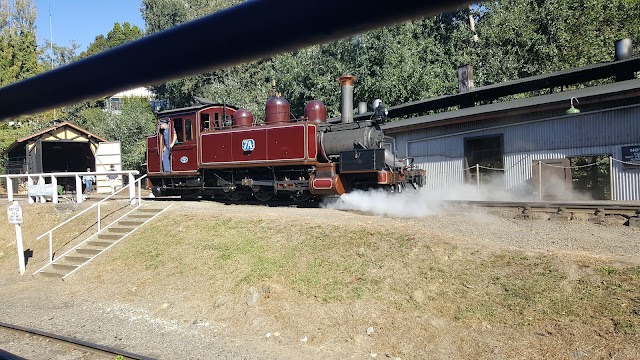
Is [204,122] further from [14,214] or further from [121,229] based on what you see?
[14,214]

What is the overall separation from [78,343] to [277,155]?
29.9ft

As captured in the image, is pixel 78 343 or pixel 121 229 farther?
pixel 121 229

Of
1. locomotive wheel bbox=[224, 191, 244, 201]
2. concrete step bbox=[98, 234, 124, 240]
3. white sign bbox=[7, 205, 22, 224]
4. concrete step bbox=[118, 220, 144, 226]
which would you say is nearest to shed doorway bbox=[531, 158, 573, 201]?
locomotive wheel bbox=[224, 191, 244, 201]

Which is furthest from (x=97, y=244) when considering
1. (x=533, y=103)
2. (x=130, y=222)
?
(x=533, y=103)

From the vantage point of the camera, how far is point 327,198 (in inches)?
629

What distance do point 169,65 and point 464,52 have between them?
110 feet

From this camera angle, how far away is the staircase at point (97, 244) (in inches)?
519

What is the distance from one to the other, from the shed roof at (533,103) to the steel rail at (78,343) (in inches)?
589

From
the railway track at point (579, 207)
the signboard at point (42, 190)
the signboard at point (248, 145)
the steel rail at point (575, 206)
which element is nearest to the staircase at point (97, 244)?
the signboard at point (248, 145)

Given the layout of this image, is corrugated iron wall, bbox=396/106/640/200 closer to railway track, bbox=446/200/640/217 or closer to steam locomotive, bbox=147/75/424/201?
steam locomotive, bbox=147/75/424/201

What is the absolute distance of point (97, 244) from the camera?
46.1 ft

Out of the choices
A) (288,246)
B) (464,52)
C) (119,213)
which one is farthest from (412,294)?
(464,52)

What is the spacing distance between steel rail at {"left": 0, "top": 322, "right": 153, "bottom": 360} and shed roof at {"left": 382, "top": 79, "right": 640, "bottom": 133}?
14.9m

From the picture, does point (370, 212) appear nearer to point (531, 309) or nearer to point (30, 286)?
point (531, 309)
